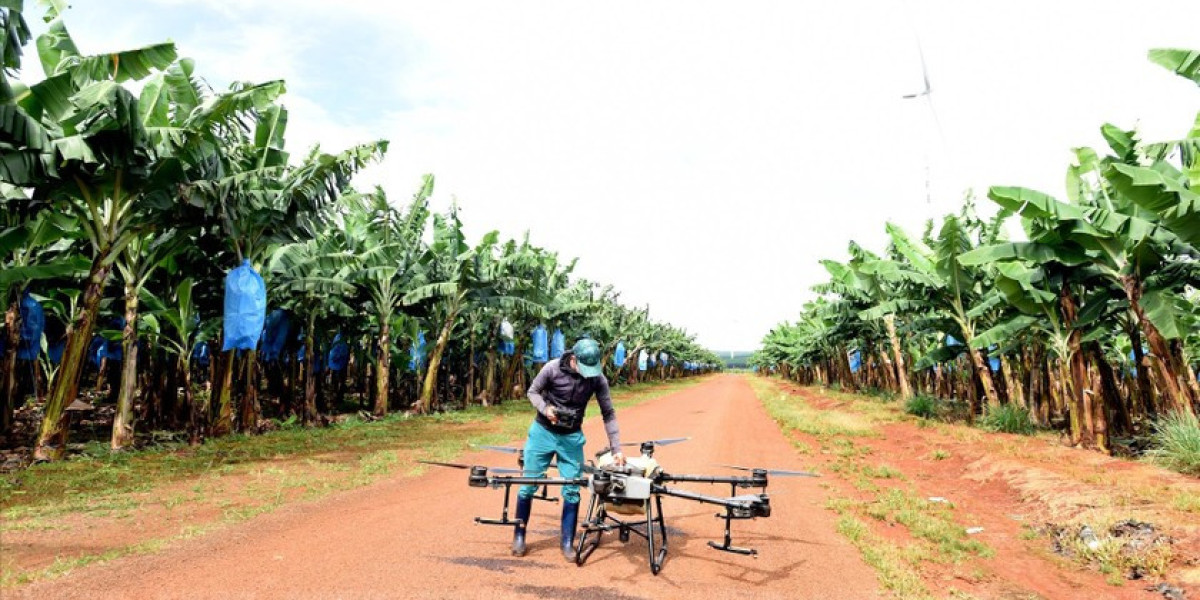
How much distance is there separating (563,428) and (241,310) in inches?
303

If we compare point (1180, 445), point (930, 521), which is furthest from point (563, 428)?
point (1180, 445)

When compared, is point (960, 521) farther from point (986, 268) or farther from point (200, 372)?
point (200, 372)

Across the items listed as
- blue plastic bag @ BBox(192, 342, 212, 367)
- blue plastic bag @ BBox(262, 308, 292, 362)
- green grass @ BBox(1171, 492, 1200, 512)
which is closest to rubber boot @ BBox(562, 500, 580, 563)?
green grass @ BBox(1171, 492, 1200, 512)

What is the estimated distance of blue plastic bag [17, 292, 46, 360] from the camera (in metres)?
12.0

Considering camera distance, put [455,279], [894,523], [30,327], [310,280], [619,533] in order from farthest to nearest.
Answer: [455,279], [310,280], [30,327], [894,523], [619,533]

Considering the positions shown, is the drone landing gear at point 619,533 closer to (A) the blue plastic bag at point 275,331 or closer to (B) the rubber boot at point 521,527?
(B) the rubber boot at point 521,527

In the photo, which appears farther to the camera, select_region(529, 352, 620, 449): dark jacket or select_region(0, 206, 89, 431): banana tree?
select_region(0, 206, 89, 431): banana tree

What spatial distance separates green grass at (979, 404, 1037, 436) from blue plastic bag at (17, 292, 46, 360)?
20.1m

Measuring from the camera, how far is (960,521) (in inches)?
292

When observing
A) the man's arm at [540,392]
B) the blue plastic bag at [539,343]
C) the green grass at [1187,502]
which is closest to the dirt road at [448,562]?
the man's arm at [540,392]

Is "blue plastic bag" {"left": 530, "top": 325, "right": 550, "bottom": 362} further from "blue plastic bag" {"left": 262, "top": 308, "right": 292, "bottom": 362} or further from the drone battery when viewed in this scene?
the drone battery

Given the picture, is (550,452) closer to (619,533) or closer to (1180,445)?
(619,533)

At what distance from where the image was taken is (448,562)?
5215mm

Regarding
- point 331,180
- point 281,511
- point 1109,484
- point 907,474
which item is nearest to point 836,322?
point 907,474
